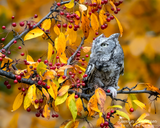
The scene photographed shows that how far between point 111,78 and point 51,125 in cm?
100

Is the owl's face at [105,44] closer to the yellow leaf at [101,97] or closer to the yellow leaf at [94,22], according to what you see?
the yellow leaf at [94,22]

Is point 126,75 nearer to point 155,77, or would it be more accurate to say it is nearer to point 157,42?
point 155,77

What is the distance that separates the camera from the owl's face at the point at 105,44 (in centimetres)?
205

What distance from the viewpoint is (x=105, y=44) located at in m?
2.08

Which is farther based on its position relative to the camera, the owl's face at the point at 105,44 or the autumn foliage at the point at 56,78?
the owl's face at the point at 105,44

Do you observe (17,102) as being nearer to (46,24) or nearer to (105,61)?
(46,24)

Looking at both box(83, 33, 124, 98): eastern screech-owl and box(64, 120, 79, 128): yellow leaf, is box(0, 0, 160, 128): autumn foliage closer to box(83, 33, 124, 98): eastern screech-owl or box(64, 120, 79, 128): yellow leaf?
box(64, 120, 79, 128): yellow leaf

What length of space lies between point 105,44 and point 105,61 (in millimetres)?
182

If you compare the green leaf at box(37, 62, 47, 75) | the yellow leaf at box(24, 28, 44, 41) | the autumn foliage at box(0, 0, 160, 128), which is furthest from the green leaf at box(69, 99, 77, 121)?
the yellow leaf at box(24, 28, 44, 41)

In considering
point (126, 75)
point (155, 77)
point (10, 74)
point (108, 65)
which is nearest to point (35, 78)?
point (10, 74)

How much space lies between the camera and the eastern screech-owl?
6.82ft

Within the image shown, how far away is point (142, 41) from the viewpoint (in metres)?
2.72

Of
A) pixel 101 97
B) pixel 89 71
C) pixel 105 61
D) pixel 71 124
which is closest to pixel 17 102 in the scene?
pixel 71 124

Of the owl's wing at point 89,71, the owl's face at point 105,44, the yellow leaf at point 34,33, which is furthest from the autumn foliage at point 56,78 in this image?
the owl's face at point 105,44
